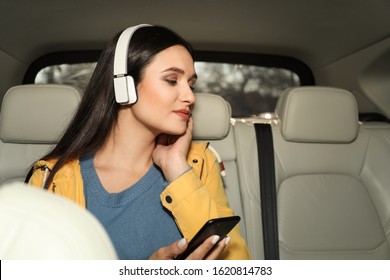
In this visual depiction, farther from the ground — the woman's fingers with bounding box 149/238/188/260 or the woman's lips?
the woman's lips

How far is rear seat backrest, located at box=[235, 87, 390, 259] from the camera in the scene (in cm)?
139

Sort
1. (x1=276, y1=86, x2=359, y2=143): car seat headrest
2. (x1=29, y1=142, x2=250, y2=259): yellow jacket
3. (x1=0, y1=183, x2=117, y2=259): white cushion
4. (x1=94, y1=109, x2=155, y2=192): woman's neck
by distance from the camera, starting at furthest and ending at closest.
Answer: (x1=276, y1=86, x2=359, y2=143): car seat headrest
(x1=94, y1=109, x2=155, y2=192): woman's neck
(x1=29, y1=142, x2=250, y2=259): yellow jacket
(x1=0, y1=183, x2=117, y2=259): white cushion

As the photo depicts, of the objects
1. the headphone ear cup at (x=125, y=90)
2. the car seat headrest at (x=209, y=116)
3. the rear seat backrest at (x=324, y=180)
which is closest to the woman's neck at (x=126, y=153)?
the headphone ear cup at (x=125, y=90)

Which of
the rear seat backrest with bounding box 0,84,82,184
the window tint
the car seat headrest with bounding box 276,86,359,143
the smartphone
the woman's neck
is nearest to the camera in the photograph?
the smartphone

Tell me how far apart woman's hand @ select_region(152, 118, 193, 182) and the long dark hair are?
0.17 meters

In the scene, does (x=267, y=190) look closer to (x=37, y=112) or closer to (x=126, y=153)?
(x=126, y=153)

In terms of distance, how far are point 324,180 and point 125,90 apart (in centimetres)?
84

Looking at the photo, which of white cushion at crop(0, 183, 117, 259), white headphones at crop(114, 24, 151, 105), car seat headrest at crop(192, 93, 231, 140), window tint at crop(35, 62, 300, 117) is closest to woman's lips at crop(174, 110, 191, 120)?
white headphones at crop(114, 24, 151, 105)

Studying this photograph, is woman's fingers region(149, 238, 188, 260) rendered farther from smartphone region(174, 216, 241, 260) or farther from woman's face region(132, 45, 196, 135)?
woman's face region(132, 45, 196, 135)

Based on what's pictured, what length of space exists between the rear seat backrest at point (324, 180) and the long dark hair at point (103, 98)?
0.52m

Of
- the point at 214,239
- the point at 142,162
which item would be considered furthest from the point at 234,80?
the point at 214,239

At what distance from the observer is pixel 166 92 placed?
41.5 inches

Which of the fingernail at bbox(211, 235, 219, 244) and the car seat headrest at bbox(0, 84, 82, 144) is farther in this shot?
the car seat headrest at bbox(0, 84, 82, 144)

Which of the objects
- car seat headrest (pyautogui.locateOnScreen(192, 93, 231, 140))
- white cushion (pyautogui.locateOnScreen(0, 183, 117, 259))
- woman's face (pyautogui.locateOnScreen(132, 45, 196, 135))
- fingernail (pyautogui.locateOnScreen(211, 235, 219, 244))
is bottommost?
fingernail (pyautogui.locateOnScreen(211, 235, 219, 244))
